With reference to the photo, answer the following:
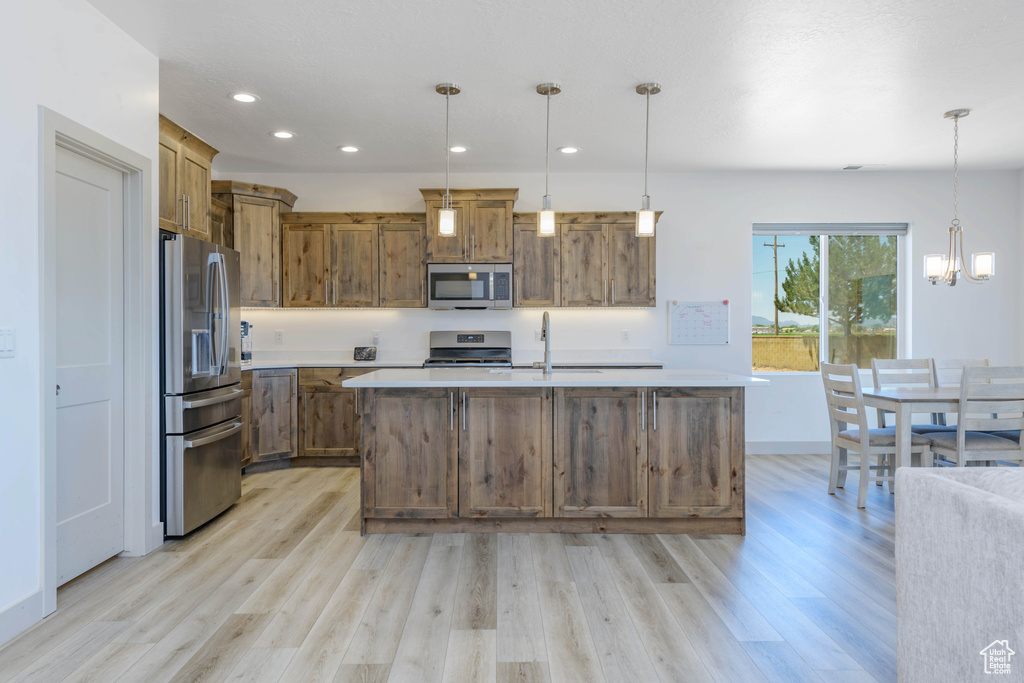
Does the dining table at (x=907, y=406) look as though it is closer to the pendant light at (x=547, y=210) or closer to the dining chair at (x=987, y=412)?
the dining chair at (x=987, y=412)

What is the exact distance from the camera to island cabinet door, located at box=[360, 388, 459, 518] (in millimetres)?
3268

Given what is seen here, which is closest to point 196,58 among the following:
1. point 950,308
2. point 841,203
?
point 841,203

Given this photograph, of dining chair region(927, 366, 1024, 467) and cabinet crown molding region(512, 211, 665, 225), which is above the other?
cabinet crown molding region(512, 211, 665, 225)

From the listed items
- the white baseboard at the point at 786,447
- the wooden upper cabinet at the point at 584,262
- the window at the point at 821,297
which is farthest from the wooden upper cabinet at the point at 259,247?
the white baseboard at the point at 786,447

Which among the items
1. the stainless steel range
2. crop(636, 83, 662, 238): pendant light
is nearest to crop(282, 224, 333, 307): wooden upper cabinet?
the stainless steel range

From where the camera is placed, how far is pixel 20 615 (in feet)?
7.18

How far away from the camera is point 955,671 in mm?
1379

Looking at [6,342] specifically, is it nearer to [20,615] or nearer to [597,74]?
[20,615]

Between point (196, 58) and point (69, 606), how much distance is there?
2.74 m

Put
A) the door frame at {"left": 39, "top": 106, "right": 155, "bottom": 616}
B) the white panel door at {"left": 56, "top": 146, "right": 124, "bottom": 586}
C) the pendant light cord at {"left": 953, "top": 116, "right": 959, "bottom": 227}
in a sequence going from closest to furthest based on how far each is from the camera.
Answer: the white panel door at {"left": 56, "top": 146, "right": 124, "bottom": 586} < the door frame at {"left": 39, "top": 106, "right": 155, "bottom": 616} < the pendant light cord at {"left": 953, "top": 116, "right": 959, "bottom": 227}

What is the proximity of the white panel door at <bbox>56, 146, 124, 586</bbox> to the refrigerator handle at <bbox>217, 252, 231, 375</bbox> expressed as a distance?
0.63 meters

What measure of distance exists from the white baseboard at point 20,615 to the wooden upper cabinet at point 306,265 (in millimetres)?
3326

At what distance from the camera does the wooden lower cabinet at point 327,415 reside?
5.09 metres

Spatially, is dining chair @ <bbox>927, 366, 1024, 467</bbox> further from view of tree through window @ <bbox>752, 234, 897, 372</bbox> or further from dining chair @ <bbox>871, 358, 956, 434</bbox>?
view of tree through window @ <bbox>752, 234, 897, 372</bbox>
